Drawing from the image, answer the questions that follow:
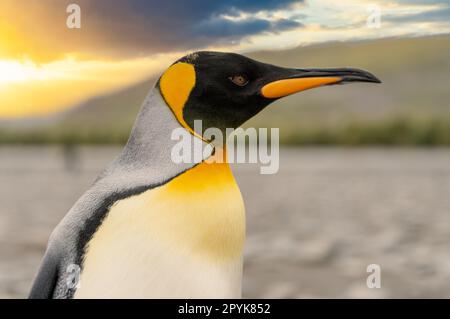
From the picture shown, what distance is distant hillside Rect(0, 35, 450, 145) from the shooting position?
12.6m

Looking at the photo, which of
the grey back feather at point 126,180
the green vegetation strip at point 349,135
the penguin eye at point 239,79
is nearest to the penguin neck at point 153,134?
the grey back feather at point 126,180

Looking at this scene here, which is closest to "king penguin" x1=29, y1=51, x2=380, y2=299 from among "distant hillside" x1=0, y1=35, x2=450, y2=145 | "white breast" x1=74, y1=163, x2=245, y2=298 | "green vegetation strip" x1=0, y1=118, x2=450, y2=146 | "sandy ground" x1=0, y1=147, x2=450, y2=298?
Result: "white breast" x1=74, y1=163, x2=245, y2=298

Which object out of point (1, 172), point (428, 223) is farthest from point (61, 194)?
point (1, 172)

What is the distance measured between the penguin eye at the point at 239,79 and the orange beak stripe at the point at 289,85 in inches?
1.6

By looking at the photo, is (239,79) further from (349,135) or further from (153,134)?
(349,135)

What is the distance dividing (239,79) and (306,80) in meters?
0.13

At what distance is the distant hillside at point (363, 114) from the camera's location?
12.6 meters

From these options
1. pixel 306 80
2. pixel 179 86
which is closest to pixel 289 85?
pixel 306 80

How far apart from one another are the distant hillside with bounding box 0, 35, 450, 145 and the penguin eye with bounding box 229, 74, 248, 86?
5.62 meters

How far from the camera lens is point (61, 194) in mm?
6715

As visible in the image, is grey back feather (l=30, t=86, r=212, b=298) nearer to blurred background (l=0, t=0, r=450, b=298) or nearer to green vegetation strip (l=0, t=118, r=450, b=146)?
blurred background (l=0, t=0, r=450, b=298)

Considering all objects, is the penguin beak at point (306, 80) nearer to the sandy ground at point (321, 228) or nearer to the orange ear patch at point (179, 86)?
the orange ear patch at point (179, 86)

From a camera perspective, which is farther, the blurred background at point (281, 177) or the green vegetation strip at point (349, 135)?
the green vegetation strip at point (349, 135)
